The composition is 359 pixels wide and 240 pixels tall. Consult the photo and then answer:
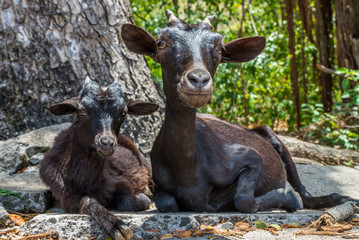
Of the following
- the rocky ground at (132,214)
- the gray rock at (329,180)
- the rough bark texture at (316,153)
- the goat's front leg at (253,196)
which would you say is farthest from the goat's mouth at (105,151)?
the rough bark texture at (316,153)

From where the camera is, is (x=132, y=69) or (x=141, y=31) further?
(x=132, y=69)

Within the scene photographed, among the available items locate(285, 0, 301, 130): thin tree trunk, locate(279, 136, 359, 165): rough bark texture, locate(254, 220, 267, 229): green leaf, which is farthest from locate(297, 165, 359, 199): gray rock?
locate(285, 0, 301, 130): thin tree trunk

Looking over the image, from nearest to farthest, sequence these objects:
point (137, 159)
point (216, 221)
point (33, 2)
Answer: point (216, 221) → point (137, 159) → point (33, 2)

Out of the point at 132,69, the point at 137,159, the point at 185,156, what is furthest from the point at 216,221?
the point at 132,69

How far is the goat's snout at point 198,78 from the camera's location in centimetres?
379

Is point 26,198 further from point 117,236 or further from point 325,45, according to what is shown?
point 325,45

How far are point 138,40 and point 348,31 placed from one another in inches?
229

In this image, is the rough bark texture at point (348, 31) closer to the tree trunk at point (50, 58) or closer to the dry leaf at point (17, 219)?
the tree trunk at point (50, 58)

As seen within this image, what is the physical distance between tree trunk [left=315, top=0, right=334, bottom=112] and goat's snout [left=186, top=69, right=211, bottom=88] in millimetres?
8184

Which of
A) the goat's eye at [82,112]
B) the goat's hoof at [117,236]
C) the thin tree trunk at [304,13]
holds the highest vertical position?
the thin tree trunk at [304,13]

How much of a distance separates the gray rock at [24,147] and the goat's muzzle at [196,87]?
9.00 feet

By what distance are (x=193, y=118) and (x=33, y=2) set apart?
3.15 m

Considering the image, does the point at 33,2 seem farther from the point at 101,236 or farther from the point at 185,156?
the point at 101,236

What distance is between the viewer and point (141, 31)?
4.56 meters
